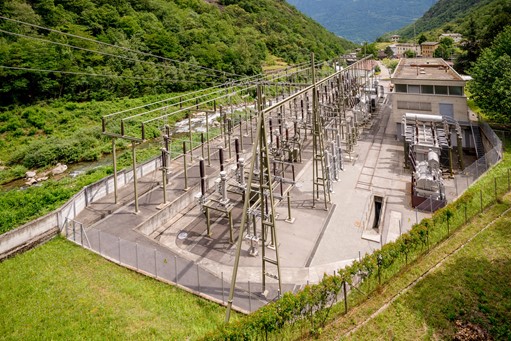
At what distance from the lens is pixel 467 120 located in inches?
1113

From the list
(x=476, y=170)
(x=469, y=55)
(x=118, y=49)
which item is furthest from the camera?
(x=118, y=49)

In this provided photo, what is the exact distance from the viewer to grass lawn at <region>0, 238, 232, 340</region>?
34.2 feet

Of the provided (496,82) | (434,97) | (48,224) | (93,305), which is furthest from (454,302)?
(434,97)

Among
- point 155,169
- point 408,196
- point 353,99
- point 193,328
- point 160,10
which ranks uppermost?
point 160,10

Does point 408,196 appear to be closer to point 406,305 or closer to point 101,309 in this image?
point 406,305

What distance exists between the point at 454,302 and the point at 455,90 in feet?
78.7

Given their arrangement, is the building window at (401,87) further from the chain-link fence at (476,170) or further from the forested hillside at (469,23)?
the forested hillside at (469,23)

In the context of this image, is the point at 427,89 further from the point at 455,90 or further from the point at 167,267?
the point at 167,267

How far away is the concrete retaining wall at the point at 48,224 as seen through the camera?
1555 cm

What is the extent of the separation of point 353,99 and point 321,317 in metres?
33.7

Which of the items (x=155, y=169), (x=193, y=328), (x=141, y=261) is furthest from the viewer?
(x=155, y=169)

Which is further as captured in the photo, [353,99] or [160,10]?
[160,10]

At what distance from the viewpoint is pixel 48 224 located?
55.2 ft

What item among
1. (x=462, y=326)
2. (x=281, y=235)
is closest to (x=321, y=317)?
(x=462, y=326)
